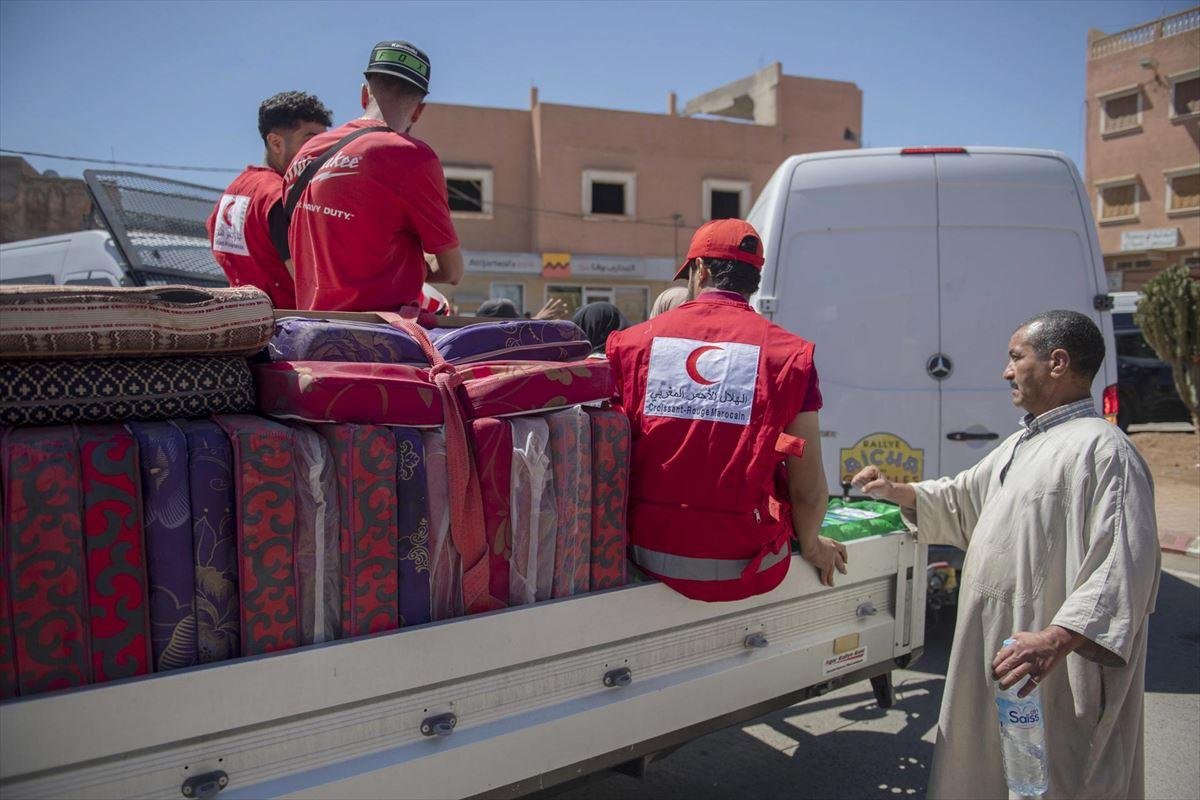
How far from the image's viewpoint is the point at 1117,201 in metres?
30.7

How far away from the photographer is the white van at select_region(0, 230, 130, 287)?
5543 mm

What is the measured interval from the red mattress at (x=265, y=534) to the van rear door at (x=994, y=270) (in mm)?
3635

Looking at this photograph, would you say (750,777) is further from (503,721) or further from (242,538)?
(242,538)

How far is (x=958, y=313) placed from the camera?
446cm

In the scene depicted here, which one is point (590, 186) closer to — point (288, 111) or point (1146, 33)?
point (1146, 33)

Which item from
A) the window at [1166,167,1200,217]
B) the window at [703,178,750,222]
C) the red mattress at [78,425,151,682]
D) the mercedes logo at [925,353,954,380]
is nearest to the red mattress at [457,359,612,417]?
the red mattress at [78,425,151,682]

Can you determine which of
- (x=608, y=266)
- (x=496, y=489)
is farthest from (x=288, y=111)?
(x=608, y=266)

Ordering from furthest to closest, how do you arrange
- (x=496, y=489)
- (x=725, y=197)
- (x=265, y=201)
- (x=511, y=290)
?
(x=725, y=197)
(x=511, y=290)
(x=265, y=201)
(x=496, y=489)

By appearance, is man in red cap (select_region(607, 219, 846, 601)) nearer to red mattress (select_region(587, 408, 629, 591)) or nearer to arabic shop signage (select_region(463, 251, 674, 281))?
red mattress (select_region(587, 408, 629, 591))

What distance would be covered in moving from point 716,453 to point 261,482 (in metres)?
1.23

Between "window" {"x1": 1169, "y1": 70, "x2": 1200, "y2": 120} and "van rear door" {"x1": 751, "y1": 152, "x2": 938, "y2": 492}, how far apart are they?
31.1m

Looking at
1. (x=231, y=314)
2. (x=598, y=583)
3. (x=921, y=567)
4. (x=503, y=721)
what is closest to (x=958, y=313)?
(x=921, y=567)

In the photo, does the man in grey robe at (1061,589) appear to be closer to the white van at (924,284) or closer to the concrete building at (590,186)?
the white van at (924,284)

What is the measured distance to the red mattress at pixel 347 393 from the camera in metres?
1.87
